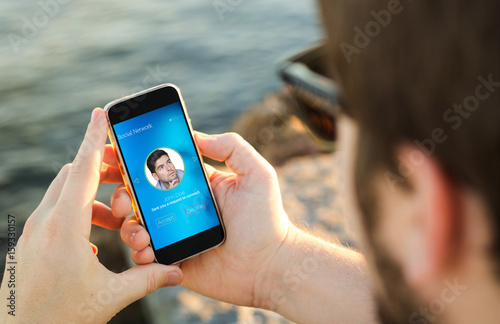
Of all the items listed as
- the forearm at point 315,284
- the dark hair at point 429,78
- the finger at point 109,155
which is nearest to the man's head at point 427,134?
the dark hair at point 429,78

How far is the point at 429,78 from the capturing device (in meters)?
0.66

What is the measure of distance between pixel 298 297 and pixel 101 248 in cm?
300

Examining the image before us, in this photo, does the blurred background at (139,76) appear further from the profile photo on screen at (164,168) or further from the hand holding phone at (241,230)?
the profile photo on screen at (164,168)

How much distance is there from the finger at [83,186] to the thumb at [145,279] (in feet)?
0.72

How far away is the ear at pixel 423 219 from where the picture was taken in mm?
700

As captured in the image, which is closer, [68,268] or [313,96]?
[68,268]

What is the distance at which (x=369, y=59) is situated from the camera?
705 millimetres

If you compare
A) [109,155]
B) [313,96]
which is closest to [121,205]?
[109,155]

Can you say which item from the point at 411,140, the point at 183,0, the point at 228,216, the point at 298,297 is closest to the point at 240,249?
the point at 228,216

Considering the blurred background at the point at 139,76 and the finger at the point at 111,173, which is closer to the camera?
the finger at the point at 111,173

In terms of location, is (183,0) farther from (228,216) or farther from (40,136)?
(228,216)

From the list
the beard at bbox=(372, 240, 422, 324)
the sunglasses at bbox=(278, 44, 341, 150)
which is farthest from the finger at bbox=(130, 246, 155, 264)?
the sunglasses at bbox=(278, 44, 341, 150)

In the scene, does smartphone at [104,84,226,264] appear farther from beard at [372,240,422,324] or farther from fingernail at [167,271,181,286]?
beard at [372,240,422,324]

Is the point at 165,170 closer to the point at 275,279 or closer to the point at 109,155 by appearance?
the point at 109,155
